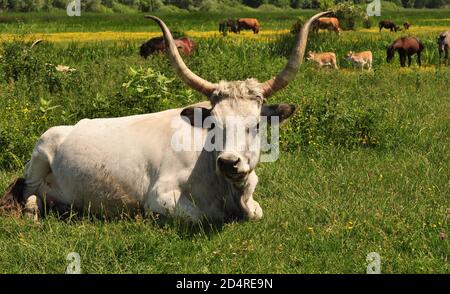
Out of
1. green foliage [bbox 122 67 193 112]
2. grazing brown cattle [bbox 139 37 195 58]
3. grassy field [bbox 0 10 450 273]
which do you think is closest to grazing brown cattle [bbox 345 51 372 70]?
grazing brown cattle [bbox 139 37 195 58]

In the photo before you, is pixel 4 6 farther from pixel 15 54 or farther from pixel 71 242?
pixel 71 242

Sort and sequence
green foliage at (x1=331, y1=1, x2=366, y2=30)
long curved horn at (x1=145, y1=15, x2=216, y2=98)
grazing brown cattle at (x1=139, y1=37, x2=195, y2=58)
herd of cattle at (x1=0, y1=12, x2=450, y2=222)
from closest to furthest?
herd of cattle at (x1=0, y1=12, x2=450, y2=222)
long curved horn at (x1=145, y1=15, x2=216, y2=98)
grazing brown cattle at (x1=139, y1=37, x2=195, y2=58)
green foliage at (x1=331, y1=1, x2=366, y2=30)

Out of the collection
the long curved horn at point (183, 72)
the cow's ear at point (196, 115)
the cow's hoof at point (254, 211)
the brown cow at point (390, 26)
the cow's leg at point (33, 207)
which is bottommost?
the brown cow at point (390, 26)

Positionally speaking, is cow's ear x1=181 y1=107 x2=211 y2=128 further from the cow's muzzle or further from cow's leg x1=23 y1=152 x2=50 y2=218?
cow's leg x1=23 y1=152 x2=50 y2=218

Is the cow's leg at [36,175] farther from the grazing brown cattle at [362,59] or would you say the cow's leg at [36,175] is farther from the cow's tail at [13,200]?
the grazing brown cattle at [362,59]

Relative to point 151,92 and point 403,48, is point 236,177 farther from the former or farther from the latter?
point 403,48

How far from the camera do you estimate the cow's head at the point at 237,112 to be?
20.2 ft

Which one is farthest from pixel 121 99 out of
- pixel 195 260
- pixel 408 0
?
pixel 408 0

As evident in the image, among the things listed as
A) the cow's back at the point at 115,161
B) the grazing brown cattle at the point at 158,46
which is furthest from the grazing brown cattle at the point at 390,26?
the cow's back at the point at 115,161

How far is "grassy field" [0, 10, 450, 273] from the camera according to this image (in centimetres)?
589

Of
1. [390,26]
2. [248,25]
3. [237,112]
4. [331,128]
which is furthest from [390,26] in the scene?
[237,112]

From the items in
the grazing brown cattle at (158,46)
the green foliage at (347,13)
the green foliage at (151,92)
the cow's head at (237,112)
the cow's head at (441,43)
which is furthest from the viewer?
the green foliage at (347,13)
